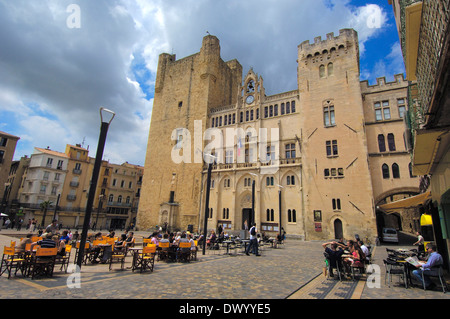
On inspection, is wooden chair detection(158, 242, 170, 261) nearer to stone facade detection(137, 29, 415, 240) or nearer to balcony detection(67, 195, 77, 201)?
stone facade detection(137, 29, 415, 240)

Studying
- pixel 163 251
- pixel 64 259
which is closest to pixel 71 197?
pixel 163 251

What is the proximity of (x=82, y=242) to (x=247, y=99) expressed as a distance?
1145 inches

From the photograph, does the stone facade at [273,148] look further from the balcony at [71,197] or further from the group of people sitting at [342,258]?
the balcony at [71,197]

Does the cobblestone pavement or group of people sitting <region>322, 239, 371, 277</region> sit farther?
group of people sitting <region>322, 239, 371, 277</region>

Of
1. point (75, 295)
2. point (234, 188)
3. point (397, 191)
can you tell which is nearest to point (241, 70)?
point (234, 188)

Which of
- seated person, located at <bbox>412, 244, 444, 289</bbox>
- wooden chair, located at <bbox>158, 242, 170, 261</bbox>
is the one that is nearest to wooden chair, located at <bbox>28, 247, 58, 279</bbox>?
wooden chair, located at <bbox>158, 242, 170, 261</bbox>

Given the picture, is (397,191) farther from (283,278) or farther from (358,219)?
(283,278)

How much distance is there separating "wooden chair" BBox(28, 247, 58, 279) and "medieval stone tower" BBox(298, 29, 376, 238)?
2262cm

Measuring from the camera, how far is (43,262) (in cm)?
655

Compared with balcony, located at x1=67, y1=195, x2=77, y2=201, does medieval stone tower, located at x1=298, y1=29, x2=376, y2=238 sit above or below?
above

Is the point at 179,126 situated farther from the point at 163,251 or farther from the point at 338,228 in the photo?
the point at 163,251

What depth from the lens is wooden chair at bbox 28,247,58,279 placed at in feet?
21.3
